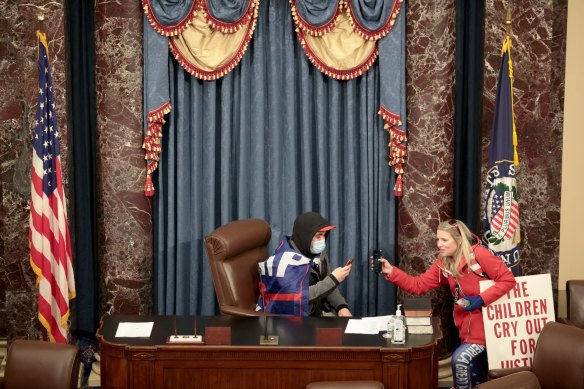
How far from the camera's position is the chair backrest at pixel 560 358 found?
4988mm

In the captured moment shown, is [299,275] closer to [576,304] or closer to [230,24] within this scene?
[576,304]

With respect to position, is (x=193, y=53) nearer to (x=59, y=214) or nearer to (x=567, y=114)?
(x=59, y=214)

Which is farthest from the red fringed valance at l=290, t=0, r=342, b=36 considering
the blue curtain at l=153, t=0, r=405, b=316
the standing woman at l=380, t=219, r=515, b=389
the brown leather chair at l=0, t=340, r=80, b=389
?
the brown leather chair at l=0, t=340, r=80, b=389

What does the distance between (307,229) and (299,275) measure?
326 mm

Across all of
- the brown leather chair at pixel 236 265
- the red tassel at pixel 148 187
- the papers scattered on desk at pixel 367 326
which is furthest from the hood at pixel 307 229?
the red tassel at pixel 148 187

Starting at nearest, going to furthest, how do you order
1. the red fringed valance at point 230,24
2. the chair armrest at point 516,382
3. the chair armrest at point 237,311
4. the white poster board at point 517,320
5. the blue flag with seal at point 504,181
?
the chair armrest at point 516,382 → the white poster board at point 517,320 → the chair armrest at point 237,311 → the blue flag with seal at point 504,181 → the red fringed valance at point 230,24

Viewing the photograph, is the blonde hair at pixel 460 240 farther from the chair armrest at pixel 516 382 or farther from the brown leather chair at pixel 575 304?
the chair armrest at pixel 516 382

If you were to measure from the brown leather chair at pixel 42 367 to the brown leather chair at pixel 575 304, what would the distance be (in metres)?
3.24

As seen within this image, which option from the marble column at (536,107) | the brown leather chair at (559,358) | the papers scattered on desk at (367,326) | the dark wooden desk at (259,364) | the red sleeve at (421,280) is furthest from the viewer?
the marble column at (536,107)

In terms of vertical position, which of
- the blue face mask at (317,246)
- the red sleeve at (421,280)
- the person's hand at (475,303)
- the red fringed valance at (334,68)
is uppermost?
the red fringed valance at (334,68)

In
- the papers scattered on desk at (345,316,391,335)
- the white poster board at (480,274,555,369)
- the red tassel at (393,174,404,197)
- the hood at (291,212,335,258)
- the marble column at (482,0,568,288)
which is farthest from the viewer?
the red tassel at (393,174,404,197)

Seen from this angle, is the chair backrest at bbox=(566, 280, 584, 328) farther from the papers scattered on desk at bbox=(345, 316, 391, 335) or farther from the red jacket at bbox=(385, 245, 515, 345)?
the papers scattered on desk at bbox=(345, 316, 391, 335)

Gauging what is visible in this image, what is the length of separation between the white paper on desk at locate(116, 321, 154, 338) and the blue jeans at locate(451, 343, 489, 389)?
195 centimetres

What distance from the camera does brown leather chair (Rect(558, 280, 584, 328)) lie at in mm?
6082
